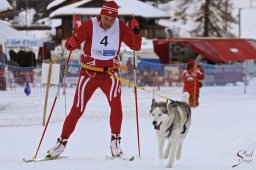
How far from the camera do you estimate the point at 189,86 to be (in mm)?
16891

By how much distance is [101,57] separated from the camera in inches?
279

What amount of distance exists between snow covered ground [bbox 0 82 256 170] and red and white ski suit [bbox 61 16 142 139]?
0.61 m

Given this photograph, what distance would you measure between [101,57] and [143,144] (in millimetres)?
2415

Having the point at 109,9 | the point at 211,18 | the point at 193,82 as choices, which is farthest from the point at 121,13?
the point at 109,9

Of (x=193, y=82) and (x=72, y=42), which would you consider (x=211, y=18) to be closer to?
(x=193, y=82)

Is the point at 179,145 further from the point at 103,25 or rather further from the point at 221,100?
the point at 221,100

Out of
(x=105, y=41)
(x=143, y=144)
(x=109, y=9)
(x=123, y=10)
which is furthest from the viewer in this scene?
(x=123, y=10)

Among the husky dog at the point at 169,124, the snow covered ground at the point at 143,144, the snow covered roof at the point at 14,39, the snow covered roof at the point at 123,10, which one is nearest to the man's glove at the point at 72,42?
the husky dog at the point at 169,124

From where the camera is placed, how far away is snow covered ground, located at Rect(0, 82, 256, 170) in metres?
6.52

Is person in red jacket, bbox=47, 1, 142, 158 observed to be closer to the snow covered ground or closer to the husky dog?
the snow covered ground

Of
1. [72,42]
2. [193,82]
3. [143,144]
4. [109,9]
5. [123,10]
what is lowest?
[143,144]

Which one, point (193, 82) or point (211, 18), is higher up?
point (211, 18)

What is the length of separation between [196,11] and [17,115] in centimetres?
4035
